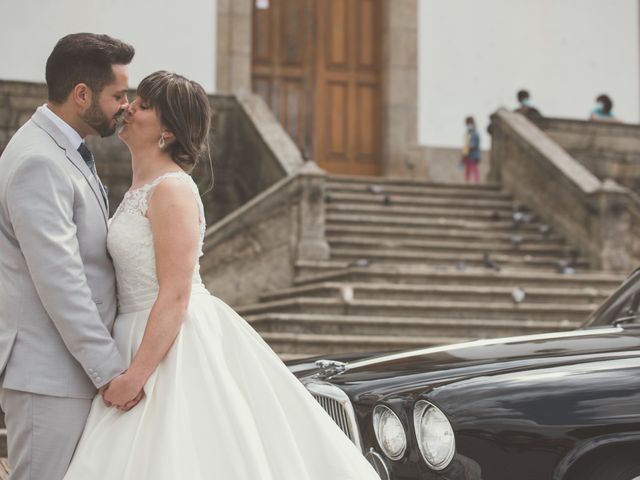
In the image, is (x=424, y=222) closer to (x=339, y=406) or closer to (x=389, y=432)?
(x=339, y=406)

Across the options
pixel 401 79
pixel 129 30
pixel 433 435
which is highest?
pixel 129 30

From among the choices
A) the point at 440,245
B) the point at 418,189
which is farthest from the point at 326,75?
Result: the point at 440,245

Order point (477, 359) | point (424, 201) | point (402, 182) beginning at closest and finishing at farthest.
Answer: point (477, 359) → point (424, 201) → point (402, 182)

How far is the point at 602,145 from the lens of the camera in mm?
15164

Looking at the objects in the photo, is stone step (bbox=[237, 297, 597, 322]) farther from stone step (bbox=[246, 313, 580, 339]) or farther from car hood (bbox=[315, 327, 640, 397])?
car hood (bbox=[315, 327, 640, 397])

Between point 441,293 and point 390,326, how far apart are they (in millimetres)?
1063

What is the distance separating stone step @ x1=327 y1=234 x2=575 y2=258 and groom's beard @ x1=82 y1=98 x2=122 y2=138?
8.80 meters

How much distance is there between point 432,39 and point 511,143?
3.02 m

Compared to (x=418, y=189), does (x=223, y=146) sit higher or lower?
higher

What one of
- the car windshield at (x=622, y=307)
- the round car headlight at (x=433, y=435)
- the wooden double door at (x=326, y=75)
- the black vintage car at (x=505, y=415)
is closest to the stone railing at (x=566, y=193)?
the wooden double door at (x=326, y=75)

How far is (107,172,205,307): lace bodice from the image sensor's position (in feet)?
9.41

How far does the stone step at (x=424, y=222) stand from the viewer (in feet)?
40.1

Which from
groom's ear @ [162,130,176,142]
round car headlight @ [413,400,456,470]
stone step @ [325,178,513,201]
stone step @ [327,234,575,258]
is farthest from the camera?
stone step @ [325,178,513,201]

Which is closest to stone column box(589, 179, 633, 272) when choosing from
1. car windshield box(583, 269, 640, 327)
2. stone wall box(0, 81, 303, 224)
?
stone wall box(0, 81, 303, 224)
